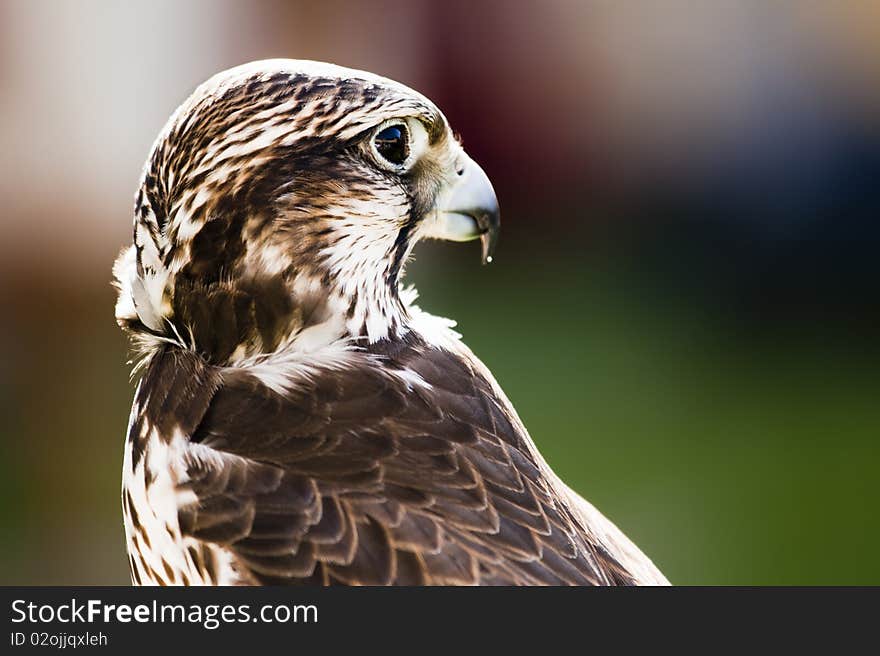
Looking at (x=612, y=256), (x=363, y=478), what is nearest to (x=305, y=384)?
(x=363, y=478)

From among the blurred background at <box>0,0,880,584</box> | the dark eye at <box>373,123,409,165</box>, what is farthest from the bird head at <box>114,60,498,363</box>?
the blurred background at <box>0,0,880,584</box>

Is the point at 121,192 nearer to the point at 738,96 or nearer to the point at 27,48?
the point at 27,48

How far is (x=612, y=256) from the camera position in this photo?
723cm

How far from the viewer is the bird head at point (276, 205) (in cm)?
133

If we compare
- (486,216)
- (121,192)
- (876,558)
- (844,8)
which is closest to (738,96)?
(844,8)

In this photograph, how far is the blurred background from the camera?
4.68m

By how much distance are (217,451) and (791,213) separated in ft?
19.8

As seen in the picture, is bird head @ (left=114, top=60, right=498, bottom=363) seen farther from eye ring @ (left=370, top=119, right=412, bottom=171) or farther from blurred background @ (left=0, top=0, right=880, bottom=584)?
blurred background @ (left=0, top=0, right=880, bottom=584)

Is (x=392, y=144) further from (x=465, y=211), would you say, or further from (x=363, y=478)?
(x=363, y=478)

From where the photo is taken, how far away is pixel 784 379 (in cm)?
618

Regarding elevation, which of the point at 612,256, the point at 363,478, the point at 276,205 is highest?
the point at 276,205

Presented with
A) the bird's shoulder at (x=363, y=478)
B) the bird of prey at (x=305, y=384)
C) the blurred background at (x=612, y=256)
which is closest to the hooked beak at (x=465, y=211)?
the bird of prey at (x=305, y=384)

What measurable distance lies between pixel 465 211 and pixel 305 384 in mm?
337

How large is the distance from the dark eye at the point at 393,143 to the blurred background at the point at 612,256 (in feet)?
8.67
